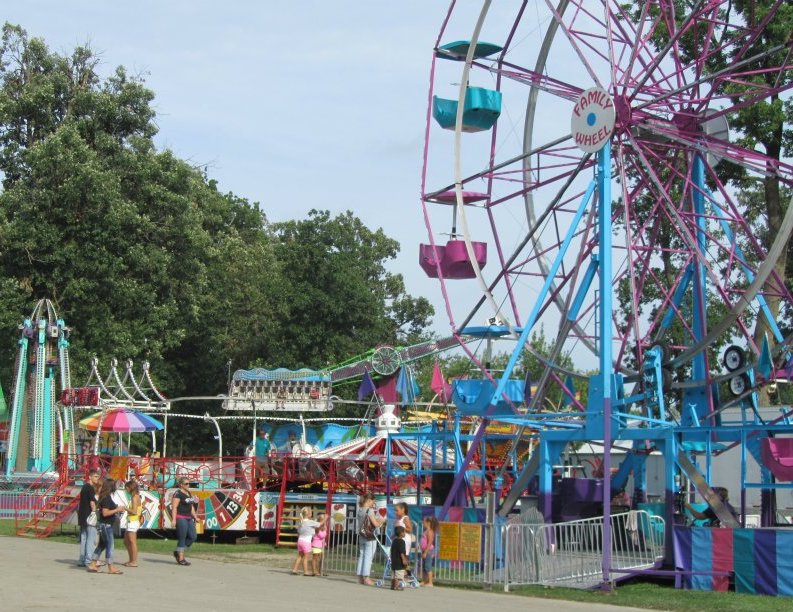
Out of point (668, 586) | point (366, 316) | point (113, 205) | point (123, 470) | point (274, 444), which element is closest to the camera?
point (668, 586)

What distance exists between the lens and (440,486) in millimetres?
27828

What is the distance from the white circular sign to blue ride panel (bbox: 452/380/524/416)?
5023 millimetres

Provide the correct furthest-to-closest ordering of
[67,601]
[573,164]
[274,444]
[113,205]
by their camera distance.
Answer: [113,205], [274,444], [573,164], [67,601]

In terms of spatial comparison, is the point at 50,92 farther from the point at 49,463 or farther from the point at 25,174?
the point at 49,463

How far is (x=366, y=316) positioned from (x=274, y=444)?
966 inches

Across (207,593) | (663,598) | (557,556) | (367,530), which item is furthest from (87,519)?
(663,598)

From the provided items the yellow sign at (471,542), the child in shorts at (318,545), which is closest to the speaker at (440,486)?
the child in shorts at (318,545)

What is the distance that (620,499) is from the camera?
2705cm

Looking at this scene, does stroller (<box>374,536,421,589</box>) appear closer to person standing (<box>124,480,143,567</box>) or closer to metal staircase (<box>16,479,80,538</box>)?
person standing (<box>124,480,143,567</box>)

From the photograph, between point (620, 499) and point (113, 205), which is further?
point (113, 205)

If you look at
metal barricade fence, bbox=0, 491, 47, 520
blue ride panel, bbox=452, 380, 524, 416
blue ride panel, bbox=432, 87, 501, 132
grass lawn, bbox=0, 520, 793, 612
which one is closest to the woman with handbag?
grass lawn, bbox=0, 520, 793, 612

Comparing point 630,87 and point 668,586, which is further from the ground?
point 630,87

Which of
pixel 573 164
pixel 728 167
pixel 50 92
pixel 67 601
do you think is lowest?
pixel 67 601

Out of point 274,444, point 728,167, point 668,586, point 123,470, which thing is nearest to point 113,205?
point 274,444
